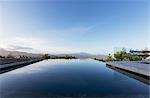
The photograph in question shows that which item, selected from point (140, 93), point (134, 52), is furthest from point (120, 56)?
point (140, 93)

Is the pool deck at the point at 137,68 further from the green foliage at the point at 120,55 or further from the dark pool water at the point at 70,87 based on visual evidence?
the green foliage at the point at 120,55

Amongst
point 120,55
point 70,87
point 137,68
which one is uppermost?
point 120,55

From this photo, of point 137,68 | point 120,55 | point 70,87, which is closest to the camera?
point 70,87

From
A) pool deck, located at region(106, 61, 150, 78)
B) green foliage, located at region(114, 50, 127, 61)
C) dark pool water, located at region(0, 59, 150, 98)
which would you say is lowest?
dark pool water, located at region(0, 59, 150, 98)

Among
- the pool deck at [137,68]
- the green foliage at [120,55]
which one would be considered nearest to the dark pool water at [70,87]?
the pool deck at [137,68]

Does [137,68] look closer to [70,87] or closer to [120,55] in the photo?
[70,87]

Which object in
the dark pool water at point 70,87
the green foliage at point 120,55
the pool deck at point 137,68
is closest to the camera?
the dark pool water at point 70,87

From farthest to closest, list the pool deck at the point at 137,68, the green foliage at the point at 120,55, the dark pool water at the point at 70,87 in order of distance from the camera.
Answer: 1. the green foliage at the point at 120,55
2. the pool deck at the point at 137,68
3. the dark pool water at the point at 70,87

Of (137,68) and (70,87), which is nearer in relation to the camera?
(70,87)

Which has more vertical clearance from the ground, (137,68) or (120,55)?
(120,55)

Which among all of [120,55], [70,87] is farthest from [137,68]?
[120,55]

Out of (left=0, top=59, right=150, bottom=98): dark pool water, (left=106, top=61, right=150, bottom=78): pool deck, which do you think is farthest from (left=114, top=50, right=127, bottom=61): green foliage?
(left=0, top=59, right=150, bottom=98): dark pool water

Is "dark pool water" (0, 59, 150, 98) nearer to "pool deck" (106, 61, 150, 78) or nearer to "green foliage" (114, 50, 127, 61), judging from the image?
"pool deck" (106, 61, 150, 78)

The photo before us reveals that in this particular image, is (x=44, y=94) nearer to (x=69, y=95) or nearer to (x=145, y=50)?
(x=69, y=95)
